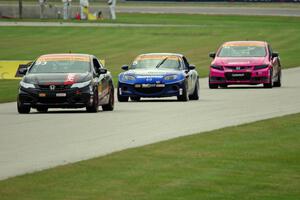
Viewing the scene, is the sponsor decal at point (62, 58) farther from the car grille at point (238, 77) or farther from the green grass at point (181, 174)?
the car grille at point (238, 77)

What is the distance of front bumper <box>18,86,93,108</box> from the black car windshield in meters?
1.00

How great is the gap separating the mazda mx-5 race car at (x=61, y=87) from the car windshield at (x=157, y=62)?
5.51 m

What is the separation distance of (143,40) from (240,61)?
28529 millimetres

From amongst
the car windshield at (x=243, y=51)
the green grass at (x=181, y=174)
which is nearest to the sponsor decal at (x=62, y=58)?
the green grass at (x=181, y=174)

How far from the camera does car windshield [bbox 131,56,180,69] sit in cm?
3409

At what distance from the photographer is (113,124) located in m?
24.1

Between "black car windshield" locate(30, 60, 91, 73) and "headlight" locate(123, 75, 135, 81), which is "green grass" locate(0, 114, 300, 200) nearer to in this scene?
"black car windshield" locate(30, 60, 91, 73)

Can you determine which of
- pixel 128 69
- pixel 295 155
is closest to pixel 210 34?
pixel 128 69

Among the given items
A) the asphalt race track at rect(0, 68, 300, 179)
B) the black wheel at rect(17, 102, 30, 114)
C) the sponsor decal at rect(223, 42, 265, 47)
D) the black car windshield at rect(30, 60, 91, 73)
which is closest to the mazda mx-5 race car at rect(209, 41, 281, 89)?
the sponsor decal at rect(223, 42, 265, 47)

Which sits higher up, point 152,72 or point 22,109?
point 22,109

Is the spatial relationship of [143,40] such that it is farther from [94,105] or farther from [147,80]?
[94,105]

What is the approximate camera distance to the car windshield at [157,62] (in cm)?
3409

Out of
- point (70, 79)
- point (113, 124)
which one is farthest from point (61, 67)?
point (113, 124)

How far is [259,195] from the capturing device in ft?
44.2
